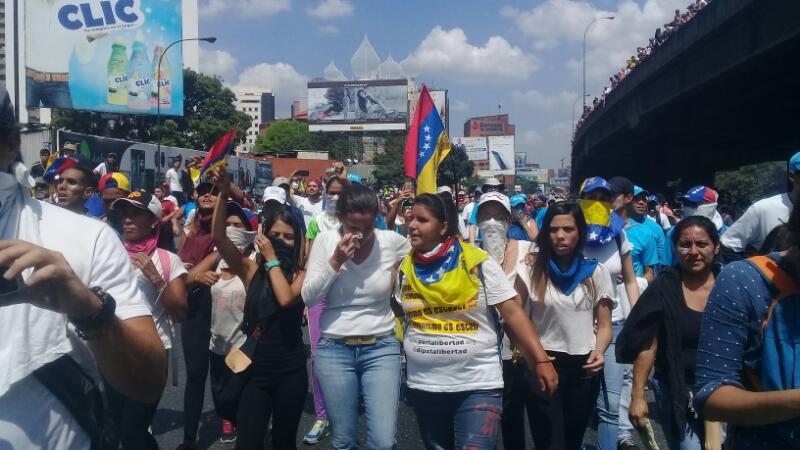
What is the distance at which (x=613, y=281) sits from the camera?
15.5ft

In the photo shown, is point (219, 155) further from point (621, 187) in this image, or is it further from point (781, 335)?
point (621, 187)

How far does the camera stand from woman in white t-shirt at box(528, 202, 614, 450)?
388 centimetres

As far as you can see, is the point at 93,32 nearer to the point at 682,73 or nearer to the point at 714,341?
the point at 682,73

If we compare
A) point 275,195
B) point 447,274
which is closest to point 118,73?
point 275,195

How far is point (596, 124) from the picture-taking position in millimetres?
31062

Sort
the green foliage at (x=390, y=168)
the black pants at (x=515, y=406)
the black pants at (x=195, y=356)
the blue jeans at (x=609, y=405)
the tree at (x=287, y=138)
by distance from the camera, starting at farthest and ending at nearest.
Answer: the tree at (x=287, y=138) < the green foliage at (x=390, y=168) < the black pants at (x=195, y=356) < the blue jeans at (x=609, y=405) < the black pants at (x=515, y=406)

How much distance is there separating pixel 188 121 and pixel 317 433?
52043mm

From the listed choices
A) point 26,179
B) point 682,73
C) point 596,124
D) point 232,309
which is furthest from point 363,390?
point 596,124

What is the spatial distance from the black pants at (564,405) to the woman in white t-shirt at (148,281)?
2.00 metres

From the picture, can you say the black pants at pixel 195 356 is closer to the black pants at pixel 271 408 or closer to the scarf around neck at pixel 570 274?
the black pants at pixel 271 408

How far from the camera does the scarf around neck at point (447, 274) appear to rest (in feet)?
11.5

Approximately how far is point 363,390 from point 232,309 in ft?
3.95

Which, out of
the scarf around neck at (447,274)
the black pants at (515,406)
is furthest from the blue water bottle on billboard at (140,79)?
the scarf around neck at (447,274)

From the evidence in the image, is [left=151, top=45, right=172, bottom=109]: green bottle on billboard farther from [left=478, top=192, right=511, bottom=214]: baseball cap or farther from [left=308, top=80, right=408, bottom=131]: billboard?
[left=308, top=80, right=408, bottom=131]: billboard
